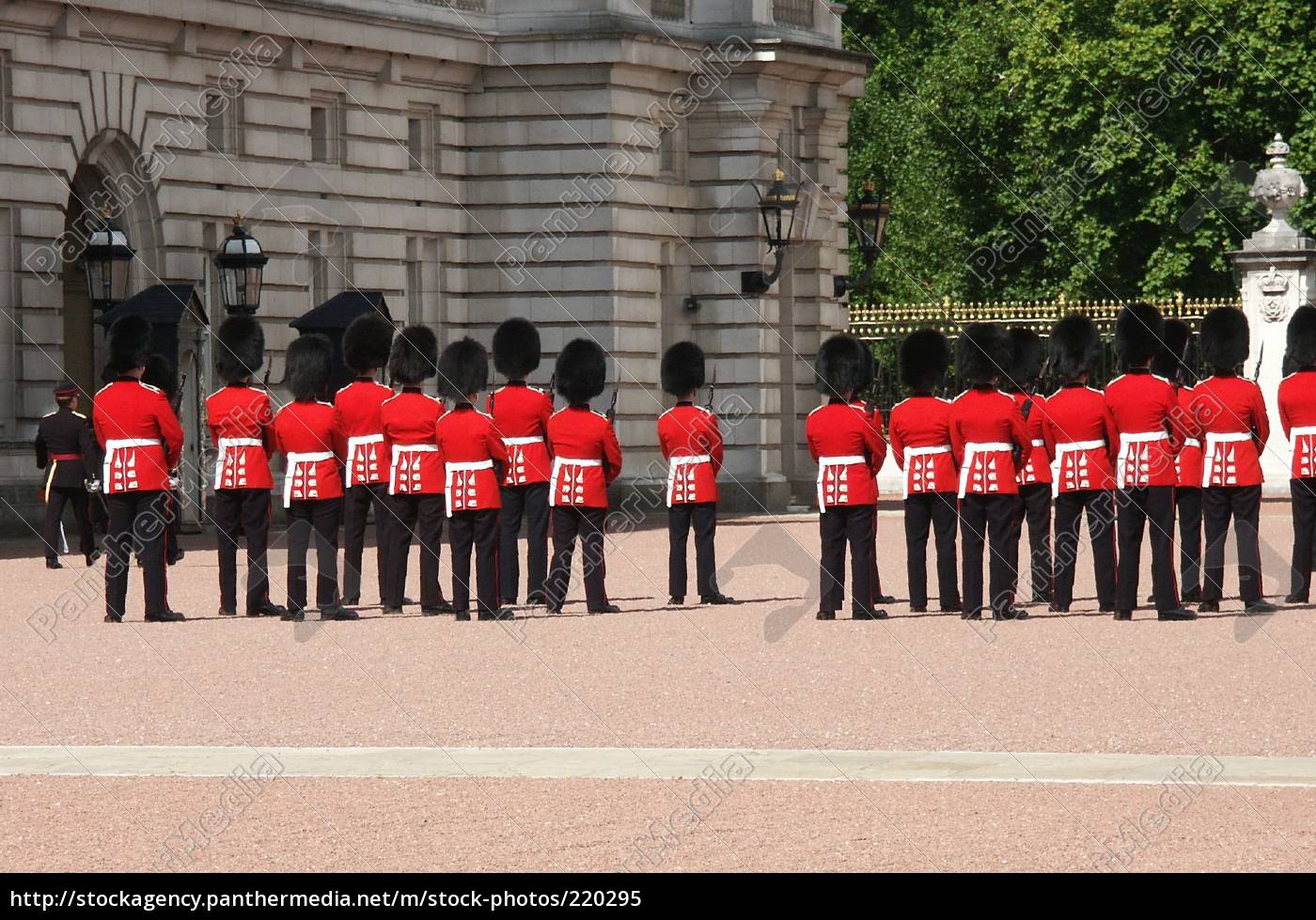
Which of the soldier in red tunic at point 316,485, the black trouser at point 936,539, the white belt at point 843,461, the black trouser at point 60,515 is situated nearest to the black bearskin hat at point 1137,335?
the black trouser at point 936,539

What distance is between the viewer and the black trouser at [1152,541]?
46.5 feet

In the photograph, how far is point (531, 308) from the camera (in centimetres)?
2686

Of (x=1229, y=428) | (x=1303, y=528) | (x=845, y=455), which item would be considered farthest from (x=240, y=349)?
(x=1303, y=528)

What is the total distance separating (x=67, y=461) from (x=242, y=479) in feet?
14.7

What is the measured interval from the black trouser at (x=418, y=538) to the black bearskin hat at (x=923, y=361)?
258 centimetres

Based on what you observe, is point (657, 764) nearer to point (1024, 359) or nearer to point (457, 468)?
point (457, 468)

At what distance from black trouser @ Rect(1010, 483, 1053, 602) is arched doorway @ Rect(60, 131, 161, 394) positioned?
32.0 ft

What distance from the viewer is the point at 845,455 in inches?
571

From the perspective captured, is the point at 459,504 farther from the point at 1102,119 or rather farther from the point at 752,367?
the point at 1102,119

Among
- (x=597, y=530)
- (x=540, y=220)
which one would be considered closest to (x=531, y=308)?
(x=540, y=220)

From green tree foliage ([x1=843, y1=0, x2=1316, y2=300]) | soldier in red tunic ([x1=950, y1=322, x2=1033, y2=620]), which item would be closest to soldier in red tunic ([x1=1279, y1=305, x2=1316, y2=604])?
soldier in red tunic ([x1=950, y1=322, x2=1033, y2=620])

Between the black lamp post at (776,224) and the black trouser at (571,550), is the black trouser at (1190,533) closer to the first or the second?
the black trouser at (571,550)

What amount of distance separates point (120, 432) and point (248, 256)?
8466 millimetres

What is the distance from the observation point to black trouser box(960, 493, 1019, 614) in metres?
14.4
